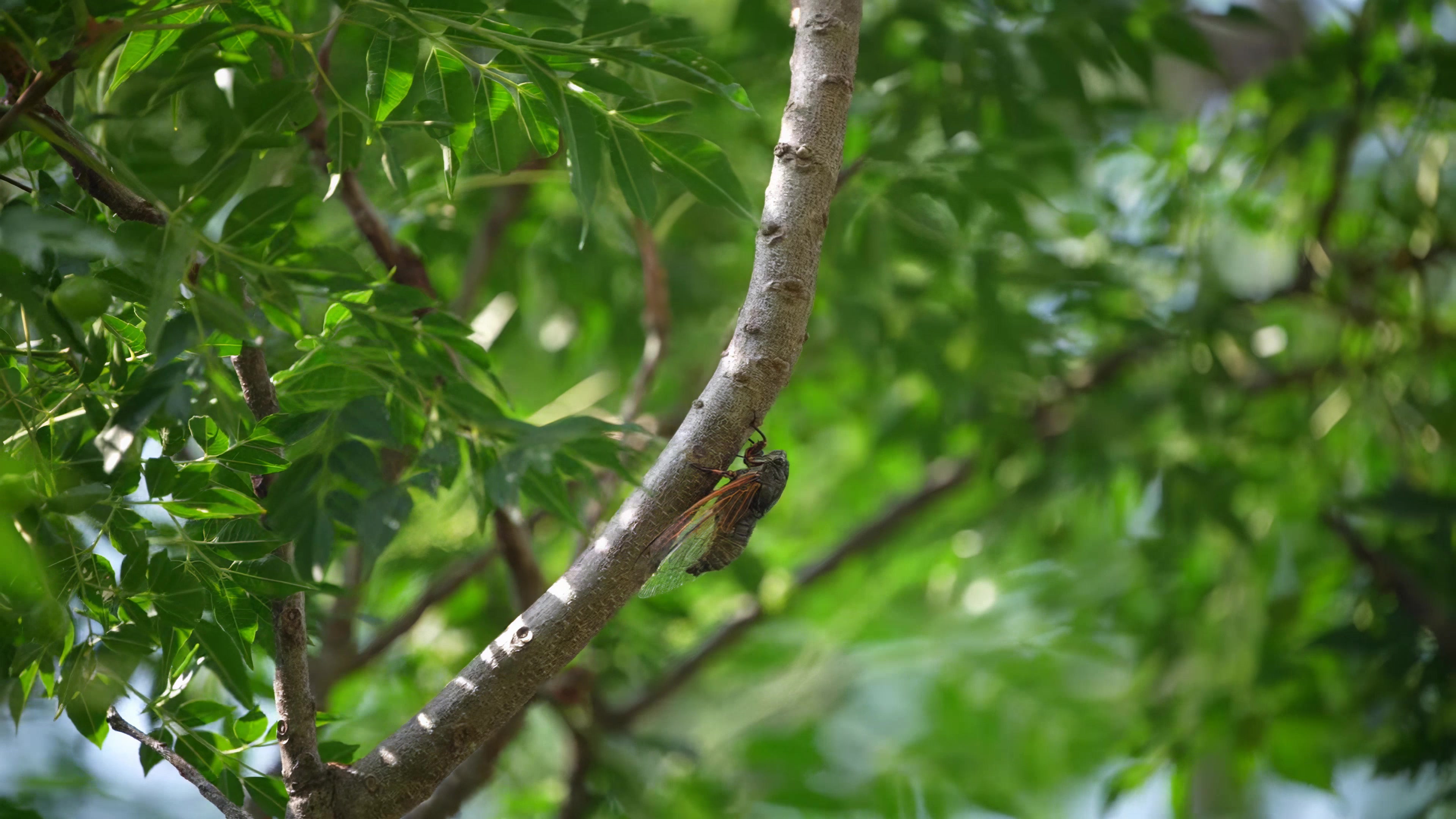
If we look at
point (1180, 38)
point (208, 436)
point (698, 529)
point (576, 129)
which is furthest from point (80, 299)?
point (1180, 38)

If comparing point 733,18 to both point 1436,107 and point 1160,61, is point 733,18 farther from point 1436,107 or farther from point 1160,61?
point 1160,61

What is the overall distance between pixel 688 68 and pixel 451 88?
0.22 m

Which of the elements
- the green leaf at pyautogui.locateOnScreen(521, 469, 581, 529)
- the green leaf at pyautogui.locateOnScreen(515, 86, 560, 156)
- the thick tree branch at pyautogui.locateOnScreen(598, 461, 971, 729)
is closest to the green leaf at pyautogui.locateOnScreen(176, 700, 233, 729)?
the green leaf at pyautogui.locateOnScreen(521, 469, 581, 529)

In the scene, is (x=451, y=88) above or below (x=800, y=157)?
above

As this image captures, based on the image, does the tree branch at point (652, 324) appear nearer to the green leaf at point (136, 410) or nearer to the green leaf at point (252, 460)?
the green leaf at point (252, 460)

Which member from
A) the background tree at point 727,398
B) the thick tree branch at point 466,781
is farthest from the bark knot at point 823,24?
the thick tree branch at point 466,781

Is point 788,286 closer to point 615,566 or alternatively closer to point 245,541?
point 615,566

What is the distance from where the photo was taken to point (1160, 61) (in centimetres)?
337

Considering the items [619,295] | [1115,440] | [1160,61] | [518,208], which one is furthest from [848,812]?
[1160,61]

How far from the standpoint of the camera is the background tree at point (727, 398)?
795mm

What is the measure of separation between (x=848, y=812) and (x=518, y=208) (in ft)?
4.91

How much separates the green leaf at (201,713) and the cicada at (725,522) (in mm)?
390

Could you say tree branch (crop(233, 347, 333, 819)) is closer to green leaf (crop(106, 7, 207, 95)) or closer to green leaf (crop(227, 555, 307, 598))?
green leaf (crop(227, 555, 307, 598))

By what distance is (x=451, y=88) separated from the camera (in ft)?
3.13
